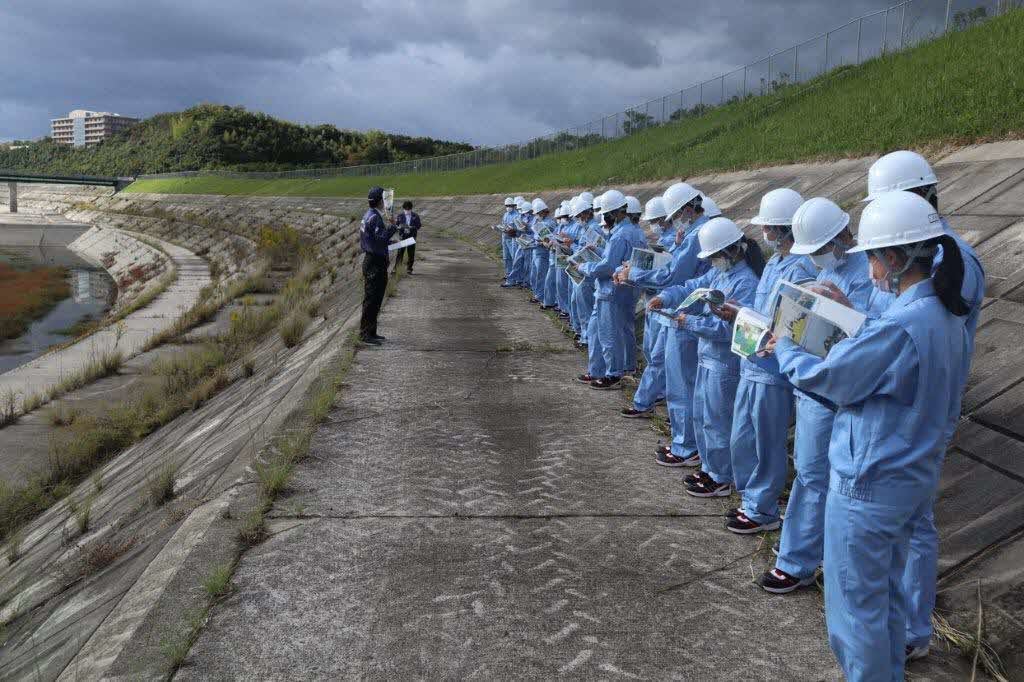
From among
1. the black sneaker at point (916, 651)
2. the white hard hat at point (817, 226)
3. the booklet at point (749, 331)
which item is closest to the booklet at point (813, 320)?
the booklet at point (749, 331)

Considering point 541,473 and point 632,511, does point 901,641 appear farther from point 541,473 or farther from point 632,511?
point 541,473

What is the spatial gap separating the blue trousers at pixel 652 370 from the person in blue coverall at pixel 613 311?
1.22 m

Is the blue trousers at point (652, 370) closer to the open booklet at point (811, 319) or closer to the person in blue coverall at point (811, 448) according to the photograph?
the person in blue coverall at point (811, 448)

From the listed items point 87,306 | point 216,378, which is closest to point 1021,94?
point 216,378

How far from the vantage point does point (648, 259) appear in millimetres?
8492

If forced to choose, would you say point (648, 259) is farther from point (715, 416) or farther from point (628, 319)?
point (715, 416)

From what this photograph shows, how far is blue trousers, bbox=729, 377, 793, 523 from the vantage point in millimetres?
5684

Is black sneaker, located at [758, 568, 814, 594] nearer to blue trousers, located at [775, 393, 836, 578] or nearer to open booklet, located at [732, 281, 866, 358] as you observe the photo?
blue trousers, located at [775, 393, 836, 578]

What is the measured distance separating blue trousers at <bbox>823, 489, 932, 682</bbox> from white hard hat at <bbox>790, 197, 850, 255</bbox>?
185 centimetres

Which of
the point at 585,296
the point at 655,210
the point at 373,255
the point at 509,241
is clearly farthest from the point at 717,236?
the point at 509,241

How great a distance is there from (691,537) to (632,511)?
0.60m

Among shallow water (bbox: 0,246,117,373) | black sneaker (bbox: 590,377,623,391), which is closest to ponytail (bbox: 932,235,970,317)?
black sneaker (bbox: 590,377,623,391)

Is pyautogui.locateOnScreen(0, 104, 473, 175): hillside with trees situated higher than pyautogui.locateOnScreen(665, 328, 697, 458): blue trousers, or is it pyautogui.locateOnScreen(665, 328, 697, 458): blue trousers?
pyautogui.locateOnScreen(0, 104, 473, 175): hillside with trees

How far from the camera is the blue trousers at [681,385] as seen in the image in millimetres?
7555
